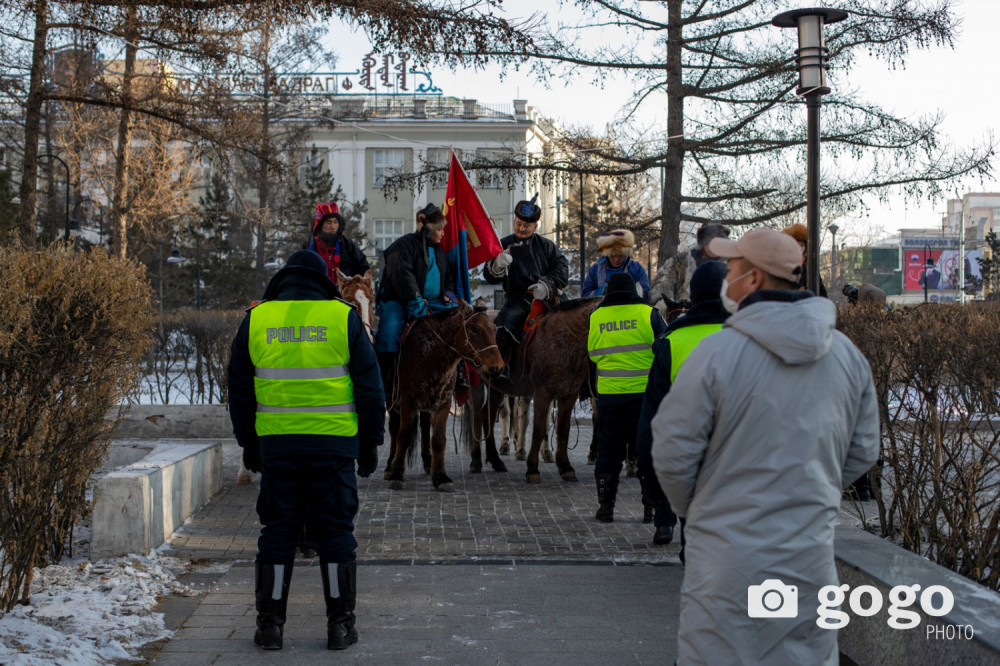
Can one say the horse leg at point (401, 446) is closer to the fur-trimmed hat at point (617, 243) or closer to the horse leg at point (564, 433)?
the horse leg at point (564, 433)

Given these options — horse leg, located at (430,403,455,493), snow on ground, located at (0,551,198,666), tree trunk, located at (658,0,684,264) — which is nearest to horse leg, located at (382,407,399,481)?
horse leg, located at (430,403,455,493)

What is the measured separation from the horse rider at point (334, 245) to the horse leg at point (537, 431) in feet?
7.00

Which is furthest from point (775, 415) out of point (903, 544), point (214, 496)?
point (214, 496)

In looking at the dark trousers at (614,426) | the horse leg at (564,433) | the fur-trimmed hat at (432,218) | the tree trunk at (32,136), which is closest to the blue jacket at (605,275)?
the horse leg at (564,433)

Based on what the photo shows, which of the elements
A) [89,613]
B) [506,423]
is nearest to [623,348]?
[89,613]

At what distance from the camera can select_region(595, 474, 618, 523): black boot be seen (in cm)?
829

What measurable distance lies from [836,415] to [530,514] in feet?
18.8

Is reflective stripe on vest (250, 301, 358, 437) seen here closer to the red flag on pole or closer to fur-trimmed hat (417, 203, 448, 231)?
fur-trimmed hat (417, 203, 448, 231)

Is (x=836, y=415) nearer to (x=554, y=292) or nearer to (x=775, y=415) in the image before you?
(x=775, y=415)

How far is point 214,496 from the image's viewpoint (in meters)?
9.34

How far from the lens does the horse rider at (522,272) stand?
11.1 metres

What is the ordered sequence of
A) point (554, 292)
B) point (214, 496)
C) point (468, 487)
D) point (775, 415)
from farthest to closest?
point (554, 292)
point (468, 487)
point (214, 496)
point (775, 415)

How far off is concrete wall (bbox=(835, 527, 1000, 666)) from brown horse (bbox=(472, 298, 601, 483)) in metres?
5.18

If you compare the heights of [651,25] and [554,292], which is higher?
[651,25]
